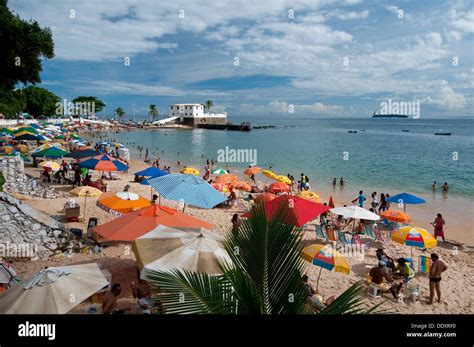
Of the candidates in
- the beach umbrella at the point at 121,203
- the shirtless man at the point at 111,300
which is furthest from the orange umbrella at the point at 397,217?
the shirtless man at the point at 111,300

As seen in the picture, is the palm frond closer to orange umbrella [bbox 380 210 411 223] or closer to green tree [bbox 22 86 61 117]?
orange umbrella [bbox 380 210 411 223]

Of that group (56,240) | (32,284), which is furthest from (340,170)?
(32,284)

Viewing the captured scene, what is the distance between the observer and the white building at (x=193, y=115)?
372 ft

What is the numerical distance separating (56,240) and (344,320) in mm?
8899

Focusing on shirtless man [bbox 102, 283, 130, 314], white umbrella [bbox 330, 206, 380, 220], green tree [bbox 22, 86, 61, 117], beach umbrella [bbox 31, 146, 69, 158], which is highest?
green tree [bbox 22, 86, 61, 117]

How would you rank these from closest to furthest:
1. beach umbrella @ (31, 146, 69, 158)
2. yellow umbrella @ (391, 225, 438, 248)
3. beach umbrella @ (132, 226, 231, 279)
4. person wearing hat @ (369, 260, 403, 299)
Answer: beach umbrella @ (132, 226, 231, 279)
person wearing hat @ (369, 260, 403, 299)
yellow umbrella @ (391, 225, 438, 248)
beach umbrella @ (31, 146, 69, 158)

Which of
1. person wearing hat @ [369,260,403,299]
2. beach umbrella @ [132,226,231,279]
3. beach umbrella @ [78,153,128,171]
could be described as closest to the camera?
beach umbrella @ [132,226,231,279]

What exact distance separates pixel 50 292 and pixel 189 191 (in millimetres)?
5211

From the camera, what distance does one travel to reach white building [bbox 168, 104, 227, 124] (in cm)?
11344

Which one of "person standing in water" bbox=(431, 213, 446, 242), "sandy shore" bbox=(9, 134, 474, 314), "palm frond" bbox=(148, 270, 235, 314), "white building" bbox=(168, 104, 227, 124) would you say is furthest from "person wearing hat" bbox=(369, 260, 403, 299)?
"white building" bbox=(168, 104, 227, 124)

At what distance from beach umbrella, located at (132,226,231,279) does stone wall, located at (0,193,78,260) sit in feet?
11.7

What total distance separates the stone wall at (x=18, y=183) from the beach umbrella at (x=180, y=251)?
33.9 ft

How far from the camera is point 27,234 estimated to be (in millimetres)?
8492

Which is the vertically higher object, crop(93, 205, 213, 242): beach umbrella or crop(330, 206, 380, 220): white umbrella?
crop(93, 205, 213, 242): beach umbrella
